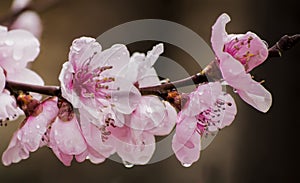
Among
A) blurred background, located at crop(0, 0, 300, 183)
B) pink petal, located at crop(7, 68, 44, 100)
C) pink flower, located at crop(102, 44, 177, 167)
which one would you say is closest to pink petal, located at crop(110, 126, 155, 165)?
pink flower, located at crop(102, 44, 177, 167)

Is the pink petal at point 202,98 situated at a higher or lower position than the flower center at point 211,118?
higher

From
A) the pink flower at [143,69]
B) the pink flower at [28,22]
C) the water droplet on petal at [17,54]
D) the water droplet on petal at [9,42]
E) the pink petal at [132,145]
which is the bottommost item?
the pink flower at [28,22]

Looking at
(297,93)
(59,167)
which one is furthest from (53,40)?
Result: (297,93)

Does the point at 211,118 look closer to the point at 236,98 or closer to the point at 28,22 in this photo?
the point at 28,22

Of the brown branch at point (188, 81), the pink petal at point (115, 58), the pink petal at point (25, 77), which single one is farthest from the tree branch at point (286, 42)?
the pink petal at point (25, 77)

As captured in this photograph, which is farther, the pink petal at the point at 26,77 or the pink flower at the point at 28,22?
the pink flower at the point at 28,22

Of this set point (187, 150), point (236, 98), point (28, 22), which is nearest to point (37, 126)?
point (187, 150)

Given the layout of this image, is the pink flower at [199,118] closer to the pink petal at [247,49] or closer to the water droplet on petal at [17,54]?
the pink petal at [247,49]
